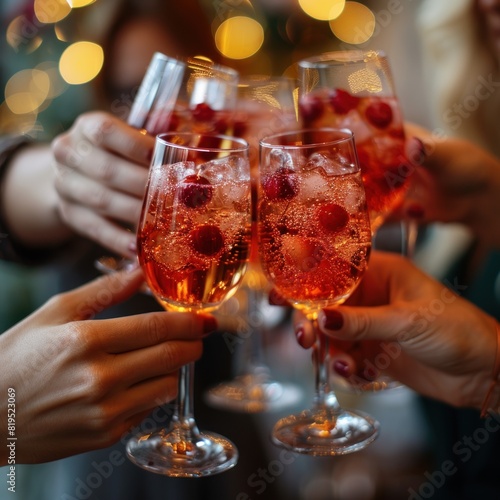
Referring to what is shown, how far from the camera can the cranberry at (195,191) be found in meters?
Answer: 0.95

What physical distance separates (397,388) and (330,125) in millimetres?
501

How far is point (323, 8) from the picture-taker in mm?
3404

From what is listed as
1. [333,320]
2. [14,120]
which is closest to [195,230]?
[333,320]

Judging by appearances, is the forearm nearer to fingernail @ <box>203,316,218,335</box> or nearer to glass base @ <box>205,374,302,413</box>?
glass base @ <box>205,374,302,413</box>

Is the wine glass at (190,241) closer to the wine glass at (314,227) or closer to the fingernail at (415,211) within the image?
the wine glass at (314,227)

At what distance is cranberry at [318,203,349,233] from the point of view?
98cm

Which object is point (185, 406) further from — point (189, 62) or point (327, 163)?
point (189, 62)

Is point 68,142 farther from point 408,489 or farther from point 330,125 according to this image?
point 408,489

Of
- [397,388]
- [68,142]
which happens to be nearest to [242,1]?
[68,142]

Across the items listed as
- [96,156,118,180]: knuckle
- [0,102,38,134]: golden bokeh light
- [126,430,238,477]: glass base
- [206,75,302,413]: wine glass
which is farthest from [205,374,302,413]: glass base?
[0,102,38,134]: golden bokeh light

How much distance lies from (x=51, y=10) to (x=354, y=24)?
1447 mm

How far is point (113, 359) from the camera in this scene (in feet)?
3.14

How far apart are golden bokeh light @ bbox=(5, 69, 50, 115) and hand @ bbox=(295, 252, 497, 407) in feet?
6.99

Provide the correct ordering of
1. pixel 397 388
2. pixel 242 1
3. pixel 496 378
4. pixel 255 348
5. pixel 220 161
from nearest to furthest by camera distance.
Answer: pixel 220 161 < pixel 496 378 < pixel 397 388 < pixel 255 348 < pixel 242 1
